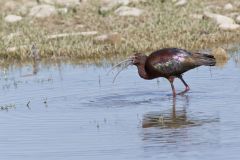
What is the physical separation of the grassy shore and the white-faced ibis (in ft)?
14.6

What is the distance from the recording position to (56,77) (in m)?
16.1

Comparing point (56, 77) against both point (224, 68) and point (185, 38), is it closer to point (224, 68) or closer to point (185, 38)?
point (224, 68)

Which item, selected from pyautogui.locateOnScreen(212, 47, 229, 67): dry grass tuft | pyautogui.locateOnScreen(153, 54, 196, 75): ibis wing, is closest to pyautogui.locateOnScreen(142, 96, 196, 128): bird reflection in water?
pyautogui.locateOnScreen(153, 54, 196, 75): ibis wing

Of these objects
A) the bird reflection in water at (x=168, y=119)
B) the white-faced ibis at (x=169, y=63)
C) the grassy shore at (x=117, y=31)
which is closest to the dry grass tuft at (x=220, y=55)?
the grassy shore at (x=117, y=31)

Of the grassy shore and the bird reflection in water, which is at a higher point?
the grassy shore

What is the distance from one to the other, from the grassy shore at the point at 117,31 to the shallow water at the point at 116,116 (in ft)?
6.21

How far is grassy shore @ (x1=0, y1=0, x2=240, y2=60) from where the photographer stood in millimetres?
18797

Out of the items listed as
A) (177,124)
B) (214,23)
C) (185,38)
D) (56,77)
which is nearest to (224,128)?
(177,124)

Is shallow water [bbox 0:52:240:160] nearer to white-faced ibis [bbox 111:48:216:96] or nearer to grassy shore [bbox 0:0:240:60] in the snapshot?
white-faced ibis [bbox 111:48:216:96]

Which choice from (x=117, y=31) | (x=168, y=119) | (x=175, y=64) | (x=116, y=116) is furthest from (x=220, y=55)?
(x=168, y=119)

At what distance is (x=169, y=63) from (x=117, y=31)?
6.79 metres

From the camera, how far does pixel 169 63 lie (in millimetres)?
14000

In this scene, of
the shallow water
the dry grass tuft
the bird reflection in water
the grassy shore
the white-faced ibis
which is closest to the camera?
the shallow water

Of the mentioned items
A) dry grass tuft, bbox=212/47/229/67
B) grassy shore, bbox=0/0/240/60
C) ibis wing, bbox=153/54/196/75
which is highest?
grassy shore, bbox=0/0/240/60
